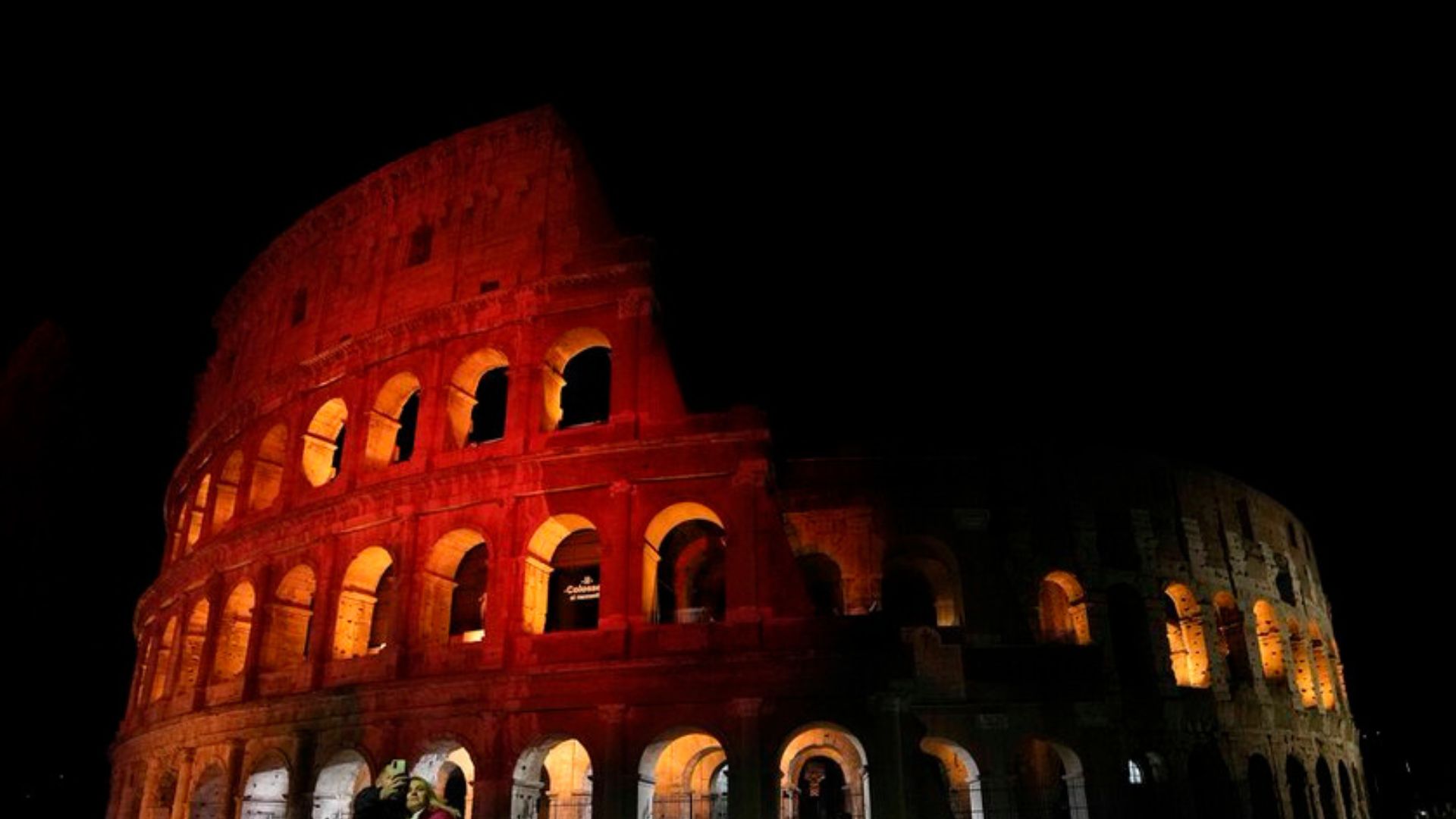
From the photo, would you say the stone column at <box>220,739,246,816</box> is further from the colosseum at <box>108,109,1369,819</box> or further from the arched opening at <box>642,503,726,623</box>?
the arched opening at <box>642,503,726,623</box>

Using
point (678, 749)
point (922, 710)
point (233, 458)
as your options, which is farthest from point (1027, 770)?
point (233, 458)

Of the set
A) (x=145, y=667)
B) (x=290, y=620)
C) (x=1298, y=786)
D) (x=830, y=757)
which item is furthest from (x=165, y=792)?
(x=1298, y=786)

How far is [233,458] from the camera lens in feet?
80.7

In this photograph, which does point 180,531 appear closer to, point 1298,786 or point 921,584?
point 921,584

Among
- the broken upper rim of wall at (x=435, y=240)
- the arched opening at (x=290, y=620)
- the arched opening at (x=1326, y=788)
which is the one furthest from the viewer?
the arched opening at (x=1326, y=788)

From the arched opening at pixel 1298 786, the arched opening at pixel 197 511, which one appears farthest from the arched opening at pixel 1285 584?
the arched opening at pixel 197 511

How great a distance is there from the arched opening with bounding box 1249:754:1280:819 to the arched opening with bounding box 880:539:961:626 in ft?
30.1

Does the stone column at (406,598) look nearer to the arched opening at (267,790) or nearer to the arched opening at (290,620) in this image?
the arched opening at (290,620)

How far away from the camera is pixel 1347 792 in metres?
28.2

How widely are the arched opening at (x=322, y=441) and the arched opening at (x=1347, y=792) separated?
29311 millimetres

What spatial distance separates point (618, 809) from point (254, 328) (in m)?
17.4

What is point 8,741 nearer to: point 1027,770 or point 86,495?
point 86,495

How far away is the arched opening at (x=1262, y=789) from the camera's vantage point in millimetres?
24016

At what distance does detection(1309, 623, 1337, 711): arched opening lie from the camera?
28.1m
